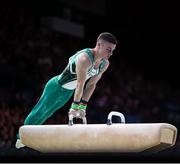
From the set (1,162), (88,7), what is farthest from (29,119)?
(88,7)

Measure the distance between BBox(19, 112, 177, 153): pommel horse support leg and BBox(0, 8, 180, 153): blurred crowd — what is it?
326cm

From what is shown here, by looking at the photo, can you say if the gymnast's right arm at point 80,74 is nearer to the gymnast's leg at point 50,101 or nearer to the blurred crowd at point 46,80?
the gymnast's leg at point 50,101

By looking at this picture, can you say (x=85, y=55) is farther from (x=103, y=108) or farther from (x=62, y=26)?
(x=62, y=26)

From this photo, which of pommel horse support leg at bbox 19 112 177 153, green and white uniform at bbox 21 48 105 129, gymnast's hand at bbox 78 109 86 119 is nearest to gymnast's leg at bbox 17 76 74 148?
green and white uniform at bbox 21 48 105 129

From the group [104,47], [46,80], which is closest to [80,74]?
[104,47]

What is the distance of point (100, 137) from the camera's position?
5.34 meters

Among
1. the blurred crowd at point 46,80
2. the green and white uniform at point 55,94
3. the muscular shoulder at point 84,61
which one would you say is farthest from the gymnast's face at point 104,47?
the blurred crowd at point 46,80

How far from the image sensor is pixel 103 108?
11.1 metres

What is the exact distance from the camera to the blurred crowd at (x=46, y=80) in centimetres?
1017

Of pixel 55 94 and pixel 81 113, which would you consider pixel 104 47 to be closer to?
pixel 81 113

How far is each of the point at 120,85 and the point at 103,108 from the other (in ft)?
5.71

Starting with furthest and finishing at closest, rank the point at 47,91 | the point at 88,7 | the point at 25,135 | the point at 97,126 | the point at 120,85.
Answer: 1. the point at 88,7
2. the point at 120,85
3. the point at 47,91
4. the point at 25,135
5. the point at 97,126

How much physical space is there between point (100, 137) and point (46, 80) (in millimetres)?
5763

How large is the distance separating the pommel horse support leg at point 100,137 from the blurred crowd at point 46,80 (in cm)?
326
